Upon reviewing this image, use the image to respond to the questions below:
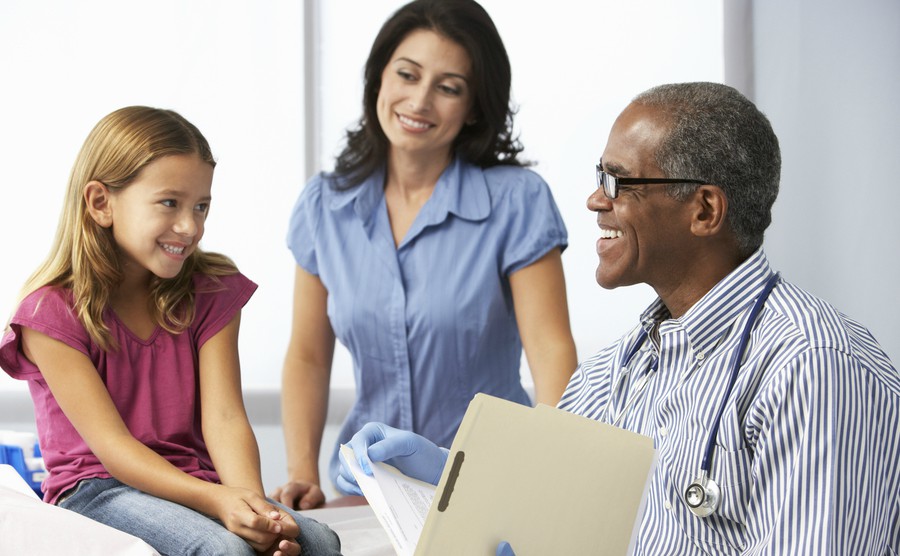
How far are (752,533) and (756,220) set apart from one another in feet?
1.45

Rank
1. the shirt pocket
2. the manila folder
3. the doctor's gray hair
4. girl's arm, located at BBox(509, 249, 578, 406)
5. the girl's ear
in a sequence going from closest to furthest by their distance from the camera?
the manila folder < the shirt pocket < the doctor's gray hair < the girl's ear < girl's arm, located at BBox(509, 249, 578, 406)

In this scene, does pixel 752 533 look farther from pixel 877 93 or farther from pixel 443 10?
pixel 877 93

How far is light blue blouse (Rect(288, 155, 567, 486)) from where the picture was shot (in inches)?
91.1

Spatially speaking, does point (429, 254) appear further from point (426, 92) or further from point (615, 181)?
point (615, 181)

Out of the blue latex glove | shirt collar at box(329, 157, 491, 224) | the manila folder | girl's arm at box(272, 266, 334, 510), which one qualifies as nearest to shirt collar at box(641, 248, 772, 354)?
the manila folder

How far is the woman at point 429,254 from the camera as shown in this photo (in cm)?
229

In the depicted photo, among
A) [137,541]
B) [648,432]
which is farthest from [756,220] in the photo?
[137,541]

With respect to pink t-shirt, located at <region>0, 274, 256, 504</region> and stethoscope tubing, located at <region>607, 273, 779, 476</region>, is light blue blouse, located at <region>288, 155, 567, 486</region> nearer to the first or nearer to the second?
pink t-shirt, located at <region>0, 274, 256, 504</region>

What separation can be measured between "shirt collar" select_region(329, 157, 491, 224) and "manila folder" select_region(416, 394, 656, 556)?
3.88 ft

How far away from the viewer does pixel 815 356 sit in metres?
1.22

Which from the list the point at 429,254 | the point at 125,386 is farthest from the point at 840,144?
the point at 125,386

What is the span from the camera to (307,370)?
2.46m

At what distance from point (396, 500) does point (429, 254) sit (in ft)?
3.81

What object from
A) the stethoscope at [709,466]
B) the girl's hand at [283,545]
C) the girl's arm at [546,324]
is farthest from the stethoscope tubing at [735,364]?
the girl's arm at [546,324]
